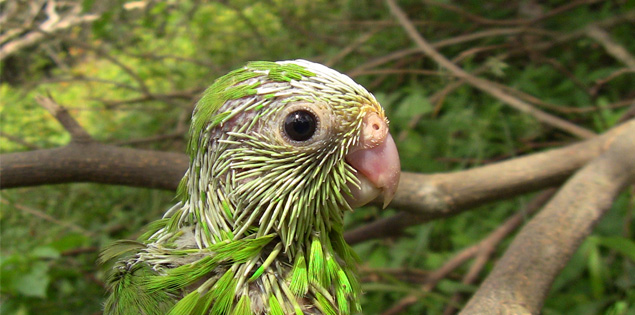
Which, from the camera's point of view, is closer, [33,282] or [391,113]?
[33,282]

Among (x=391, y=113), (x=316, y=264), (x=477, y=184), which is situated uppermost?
(x=391, y=113)

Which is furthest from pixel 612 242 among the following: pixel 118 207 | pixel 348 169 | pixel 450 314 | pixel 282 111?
pixel 118 207

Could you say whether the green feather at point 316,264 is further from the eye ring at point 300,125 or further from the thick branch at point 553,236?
the thick branch at point 553,236

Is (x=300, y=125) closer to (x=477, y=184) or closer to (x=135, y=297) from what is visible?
(x=135, y=297)

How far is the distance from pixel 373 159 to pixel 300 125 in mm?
183

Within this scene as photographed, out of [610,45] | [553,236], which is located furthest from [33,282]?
[610,45]

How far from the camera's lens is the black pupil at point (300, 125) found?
37.9 inches

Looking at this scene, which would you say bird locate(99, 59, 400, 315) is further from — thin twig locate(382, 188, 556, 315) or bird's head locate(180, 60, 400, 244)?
thin twig locate(382, 188, 556, 315)

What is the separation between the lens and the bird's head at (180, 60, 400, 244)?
0.96 meters

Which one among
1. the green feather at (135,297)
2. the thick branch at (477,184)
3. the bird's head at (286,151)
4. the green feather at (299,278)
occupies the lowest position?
the green feather at (135,297)

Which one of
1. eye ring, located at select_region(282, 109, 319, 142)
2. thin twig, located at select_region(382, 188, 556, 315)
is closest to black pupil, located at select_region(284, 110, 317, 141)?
eye ring, located at select_region(282, 109, 319, 142)

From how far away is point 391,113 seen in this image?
9.60 feet

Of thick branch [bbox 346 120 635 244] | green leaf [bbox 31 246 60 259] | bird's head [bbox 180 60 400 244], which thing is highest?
thick branch [bbox 346 120 635 244]

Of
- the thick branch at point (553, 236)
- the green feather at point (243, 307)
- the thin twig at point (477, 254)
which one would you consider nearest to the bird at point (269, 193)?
the green feather at point (243, 307)
